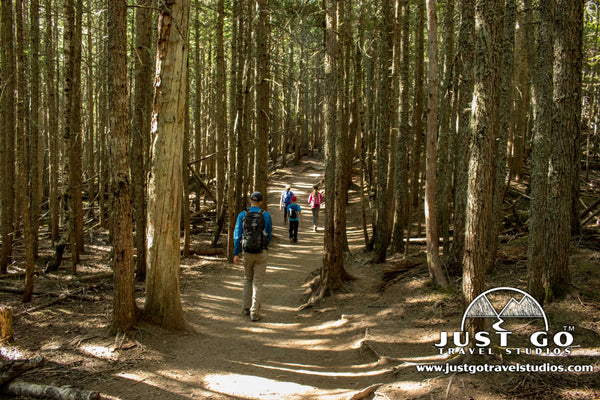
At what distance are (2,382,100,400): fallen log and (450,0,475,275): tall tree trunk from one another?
6646 mm

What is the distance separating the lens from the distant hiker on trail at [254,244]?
7.81 metres

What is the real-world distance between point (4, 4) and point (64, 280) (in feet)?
21.2

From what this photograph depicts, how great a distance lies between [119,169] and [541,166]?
613cm

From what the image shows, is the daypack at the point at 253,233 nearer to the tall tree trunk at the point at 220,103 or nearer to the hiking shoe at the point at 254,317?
the hiking shoe at the point at 254,317

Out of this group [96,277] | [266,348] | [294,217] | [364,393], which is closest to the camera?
[364,393]

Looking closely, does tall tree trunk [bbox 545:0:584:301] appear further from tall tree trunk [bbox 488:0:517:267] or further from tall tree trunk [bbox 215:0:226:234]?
tall tree trunk [bbox 215:0:226:234]

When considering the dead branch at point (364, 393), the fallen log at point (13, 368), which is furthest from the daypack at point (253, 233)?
the fallen log at point (13, 368)

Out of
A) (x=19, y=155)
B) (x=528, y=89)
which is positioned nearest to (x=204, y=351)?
(x=19, y=155)

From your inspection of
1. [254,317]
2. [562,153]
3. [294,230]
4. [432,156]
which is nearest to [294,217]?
[294,230]

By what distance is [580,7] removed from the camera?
630cm

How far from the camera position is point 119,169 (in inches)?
238

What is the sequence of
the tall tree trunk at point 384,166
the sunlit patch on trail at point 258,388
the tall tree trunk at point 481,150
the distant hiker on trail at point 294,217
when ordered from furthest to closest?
the distant hiker on trail at point 294,217
the tall tree trunk at point 384,166
the sunlit patch on trail at point 258,388
the tall tree trunk at point 481,150

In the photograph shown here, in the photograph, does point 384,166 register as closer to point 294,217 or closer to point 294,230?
point 294,217

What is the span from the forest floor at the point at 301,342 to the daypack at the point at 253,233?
146 centimetres
